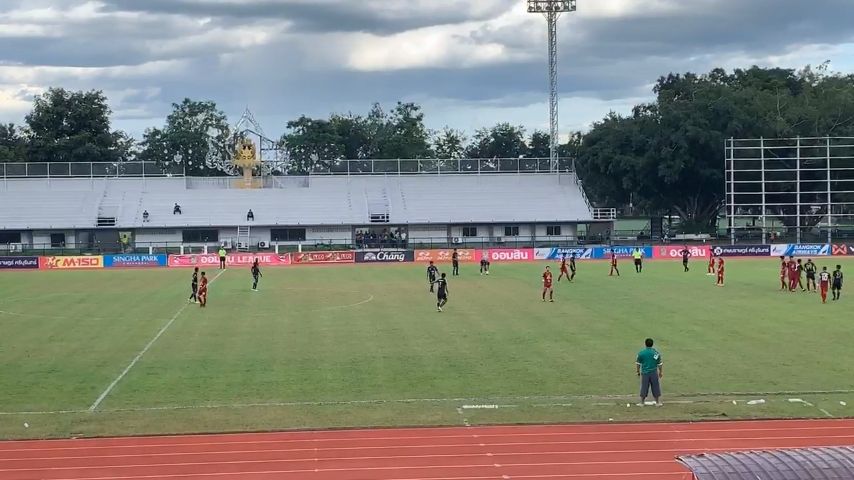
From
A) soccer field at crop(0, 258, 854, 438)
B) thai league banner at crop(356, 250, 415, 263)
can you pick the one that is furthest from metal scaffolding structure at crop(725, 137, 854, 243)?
soccer field at crop(0, 258, 854, 438)

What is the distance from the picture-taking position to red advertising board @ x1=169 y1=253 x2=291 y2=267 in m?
63.9

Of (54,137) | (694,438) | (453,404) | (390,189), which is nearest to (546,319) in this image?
(453,404)

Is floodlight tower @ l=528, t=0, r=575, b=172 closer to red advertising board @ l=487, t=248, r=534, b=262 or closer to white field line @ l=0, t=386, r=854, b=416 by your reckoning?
red advertising board @ l=487, t=248, r=534, b=262

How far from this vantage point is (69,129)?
10425 centimetres

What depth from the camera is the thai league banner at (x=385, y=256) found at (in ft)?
213

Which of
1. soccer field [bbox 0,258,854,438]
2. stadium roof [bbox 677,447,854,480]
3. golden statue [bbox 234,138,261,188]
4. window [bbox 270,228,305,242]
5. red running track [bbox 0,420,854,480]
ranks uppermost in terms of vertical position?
golden statue [bbox 234,138,261,188]

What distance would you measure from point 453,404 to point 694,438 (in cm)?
472

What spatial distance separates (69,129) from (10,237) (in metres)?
29.4

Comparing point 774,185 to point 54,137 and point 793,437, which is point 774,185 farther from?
point 54,137

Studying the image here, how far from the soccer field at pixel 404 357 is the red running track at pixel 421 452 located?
693 millimetres

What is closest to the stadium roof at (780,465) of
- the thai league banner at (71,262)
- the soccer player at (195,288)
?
the soccer player at (195,288)

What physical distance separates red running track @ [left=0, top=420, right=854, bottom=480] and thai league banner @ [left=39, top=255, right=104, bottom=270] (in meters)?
49.3

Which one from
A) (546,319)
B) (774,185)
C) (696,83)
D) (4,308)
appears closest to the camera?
(546,319)

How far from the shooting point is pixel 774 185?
73.8 meters
